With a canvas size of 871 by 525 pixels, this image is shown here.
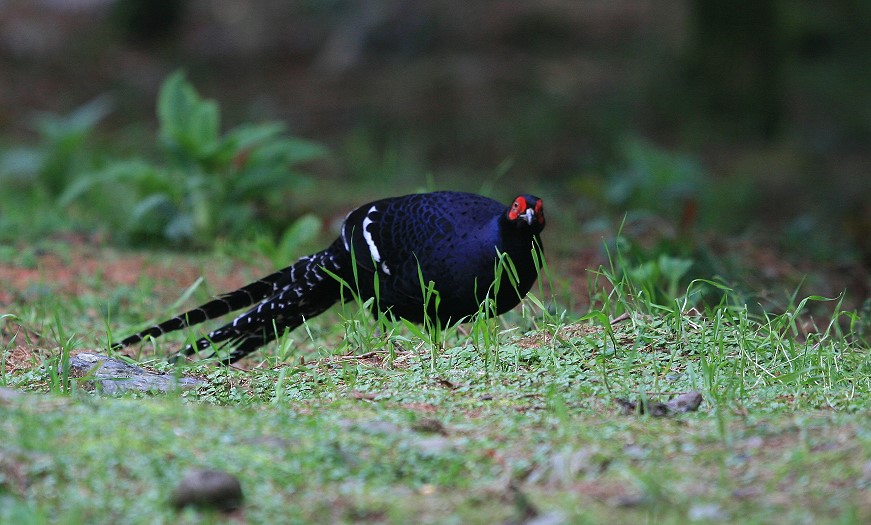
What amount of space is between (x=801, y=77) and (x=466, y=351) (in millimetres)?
11664

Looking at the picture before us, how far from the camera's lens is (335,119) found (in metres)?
11.6

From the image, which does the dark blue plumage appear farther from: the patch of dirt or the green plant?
the green plant

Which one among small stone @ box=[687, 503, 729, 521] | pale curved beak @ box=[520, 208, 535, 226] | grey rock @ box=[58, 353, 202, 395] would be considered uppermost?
pale curved beak @ box=[520, 208, 535, 226]

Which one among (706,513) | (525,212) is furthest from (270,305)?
(706,513)

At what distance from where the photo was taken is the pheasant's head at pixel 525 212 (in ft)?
13.9

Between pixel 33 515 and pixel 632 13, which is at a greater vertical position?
pixel 632 13

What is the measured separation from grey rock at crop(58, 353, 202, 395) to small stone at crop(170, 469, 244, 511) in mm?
1188

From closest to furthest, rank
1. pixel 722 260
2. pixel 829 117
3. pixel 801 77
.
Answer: pixel 722 260, pixel 829 117, pixel 801 77

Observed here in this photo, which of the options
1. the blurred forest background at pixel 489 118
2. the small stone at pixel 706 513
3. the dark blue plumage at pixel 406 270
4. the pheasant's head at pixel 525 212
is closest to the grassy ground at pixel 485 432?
the small stone at pixel 706 513

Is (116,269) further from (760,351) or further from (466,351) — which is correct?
(760,351)

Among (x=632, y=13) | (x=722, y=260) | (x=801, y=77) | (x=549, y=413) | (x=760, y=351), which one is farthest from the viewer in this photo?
(x=632, y=13)

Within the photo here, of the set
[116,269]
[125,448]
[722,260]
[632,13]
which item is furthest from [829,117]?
[125,448]

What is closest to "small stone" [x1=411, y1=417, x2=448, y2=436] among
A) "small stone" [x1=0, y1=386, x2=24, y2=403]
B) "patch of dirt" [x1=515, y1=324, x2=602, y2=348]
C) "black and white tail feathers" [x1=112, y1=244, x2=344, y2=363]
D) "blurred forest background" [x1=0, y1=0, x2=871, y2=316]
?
"patch of dirt" [x1=515, y1=324, x2=602, y2=348]

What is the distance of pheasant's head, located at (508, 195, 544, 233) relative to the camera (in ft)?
13.9
